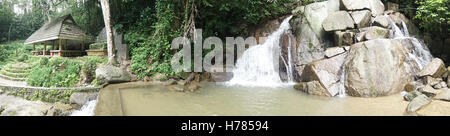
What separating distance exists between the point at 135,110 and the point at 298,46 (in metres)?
6.83

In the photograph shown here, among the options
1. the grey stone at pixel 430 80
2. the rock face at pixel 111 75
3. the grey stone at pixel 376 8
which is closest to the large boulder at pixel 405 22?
the grey stone at pixel 376 8

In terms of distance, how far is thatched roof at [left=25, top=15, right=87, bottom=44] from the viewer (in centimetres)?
1166

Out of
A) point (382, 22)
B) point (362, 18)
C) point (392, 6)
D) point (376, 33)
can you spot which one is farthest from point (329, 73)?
point (392, 6)

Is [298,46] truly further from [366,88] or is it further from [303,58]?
[366,88]

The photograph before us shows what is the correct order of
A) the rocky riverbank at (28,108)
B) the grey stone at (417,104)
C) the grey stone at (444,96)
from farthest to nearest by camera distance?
1. the rocky riverbank at (28,108)
2. the grey stone at (444,96)
3. the grey stone at (417,104)

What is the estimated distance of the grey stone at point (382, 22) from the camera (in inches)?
314

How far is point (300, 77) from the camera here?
838 cm

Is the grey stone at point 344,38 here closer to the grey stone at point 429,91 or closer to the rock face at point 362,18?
the rock face at point 362,18

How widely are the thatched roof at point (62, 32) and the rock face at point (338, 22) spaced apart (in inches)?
504

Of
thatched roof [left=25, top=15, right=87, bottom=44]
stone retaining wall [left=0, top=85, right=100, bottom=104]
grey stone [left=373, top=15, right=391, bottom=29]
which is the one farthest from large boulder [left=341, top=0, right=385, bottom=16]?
thatched roof [left=25, top=15, right=87, bottom=44]

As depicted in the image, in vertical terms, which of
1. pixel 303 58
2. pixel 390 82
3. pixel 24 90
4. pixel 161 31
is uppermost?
pixel 161 31

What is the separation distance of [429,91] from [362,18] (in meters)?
3.37

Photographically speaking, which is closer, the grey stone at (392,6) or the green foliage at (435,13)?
the green foliage at (435,13)

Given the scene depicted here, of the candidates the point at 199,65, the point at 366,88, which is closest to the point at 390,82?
the point at 366,88
